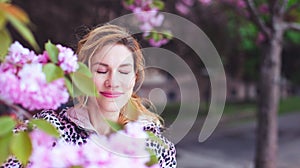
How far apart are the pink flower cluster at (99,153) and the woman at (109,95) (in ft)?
0.96

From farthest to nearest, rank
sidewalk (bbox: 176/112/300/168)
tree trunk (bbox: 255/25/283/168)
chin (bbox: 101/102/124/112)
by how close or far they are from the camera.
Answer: sidewalk (bbox: 176/112/300/168) < tree trunk (bbox: 255/25/283/168) < chin (bbox: 101/102/124/112)

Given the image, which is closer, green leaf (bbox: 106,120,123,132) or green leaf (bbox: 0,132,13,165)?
green leaf (bbox: 0,132,13,165)

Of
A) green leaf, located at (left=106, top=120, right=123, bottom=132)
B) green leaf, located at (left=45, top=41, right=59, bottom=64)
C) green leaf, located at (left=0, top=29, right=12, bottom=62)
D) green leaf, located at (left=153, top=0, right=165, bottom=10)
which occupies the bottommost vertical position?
green leaf, located at (left=106, top=120, right=123, bottom=132)

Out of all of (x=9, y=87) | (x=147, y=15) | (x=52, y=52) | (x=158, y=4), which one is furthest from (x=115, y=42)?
(x=147, y=15)

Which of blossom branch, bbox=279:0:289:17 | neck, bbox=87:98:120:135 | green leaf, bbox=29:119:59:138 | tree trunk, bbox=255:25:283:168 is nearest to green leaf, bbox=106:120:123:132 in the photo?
green leaf, bbox=29:119:59:138

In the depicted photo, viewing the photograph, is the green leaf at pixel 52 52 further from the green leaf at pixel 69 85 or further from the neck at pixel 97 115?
the neck at pixel 97 115

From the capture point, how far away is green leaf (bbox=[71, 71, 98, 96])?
85 cm

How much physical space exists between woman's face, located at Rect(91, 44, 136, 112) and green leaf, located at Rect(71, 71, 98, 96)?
376 millimetres

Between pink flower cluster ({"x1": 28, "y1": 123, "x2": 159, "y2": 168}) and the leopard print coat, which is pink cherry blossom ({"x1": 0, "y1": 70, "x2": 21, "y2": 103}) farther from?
the leopard print coat

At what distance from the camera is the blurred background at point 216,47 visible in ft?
15.7

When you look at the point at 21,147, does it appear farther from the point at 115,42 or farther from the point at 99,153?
the point at 115,42

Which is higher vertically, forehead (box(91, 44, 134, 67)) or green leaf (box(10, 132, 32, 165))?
forehead (box(91, 44, 134, 67))

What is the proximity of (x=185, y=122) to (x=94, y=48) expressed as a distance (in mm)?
334

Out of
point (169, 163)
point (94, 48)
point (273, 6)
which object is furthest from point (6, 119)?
point (273, 6)
